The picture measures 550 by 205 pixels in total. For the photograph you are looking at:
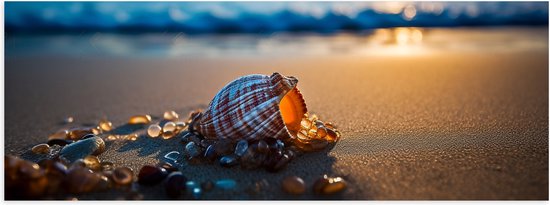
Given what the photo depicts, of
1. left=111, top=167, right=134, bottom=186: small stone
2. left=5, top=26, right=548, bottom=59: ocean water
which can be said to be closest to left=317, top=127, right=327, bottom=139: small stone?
left=111, top=167, right=134, bottom=186: small stone

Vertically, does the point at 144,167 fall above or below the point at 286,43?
above

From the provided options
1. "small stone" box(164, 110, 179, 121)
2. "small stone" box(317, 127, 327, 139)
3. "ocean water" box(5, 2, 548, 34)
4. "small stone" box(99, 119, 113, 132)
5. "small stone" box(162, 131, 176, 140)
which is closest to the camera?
"small stone" box(317, 127, 327, 139)

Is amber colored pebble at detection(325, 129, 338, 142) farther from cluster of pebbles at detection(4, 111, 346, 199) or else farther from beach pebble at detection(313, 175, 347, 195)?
beach pebble at detection(313, 175, 347, 195)

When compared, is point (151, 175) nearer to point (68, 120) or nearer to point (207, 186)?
point (207, 186)

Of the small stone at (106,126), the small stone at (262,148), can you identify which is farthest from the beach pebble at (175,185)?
the small stone at (106,126)

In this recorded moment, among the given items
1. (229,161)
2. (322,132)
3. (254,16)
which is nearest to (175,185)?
(229,161)

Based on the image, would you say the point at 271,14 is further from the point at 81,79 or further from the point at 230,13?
the point at 81,79
